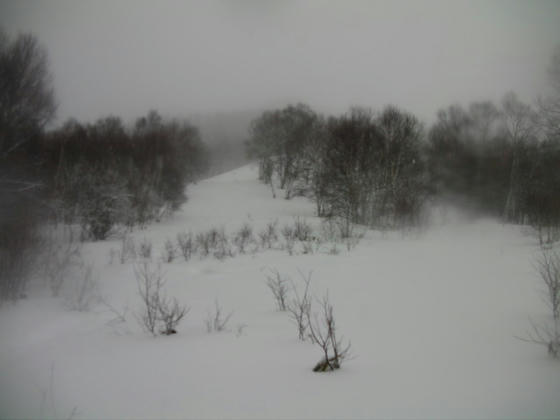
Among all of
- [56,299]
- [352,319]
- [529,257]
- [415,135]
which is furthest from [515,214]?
[56,299]

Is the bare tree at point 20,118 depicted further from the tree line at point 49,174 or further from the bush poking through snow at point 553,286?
the bush poking through snow at point 553,286

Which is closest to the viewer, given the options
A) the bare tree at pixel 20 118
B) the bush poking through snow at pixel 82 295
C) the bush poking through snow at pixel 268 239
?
the bush poking through snow at pixel 82 295

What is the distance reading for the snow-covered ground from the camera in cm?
191

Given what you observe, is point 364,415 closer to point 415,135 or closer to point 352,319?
point 352,319

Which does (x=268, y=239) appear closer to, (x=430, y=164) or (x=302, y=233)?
(x=302, y=233)

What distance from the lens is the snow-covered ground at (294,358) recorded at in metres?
1.91

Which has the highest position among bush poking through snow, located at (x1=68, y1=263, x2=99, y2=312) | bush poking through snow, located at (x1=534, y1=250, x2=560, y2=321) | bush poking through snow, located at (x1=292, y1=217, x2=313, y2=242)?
bush poking through snow, located at (x1=534, y1=250, x2=560, y2=321)

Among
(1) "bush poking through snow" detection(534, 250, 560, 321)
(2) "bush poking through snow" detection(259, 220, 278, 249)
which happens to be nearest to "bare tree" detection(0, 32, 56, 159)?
(2) "bush poking through snow" detection(259, 220, 278, 249)

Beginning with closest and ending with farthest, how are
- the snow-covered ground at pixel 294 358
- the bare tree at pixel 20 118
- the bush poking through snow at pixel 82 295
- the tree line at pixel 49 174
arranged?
the snow-covered ground at pixel 294 358 < the bush poking through snow at pixel 82 295 < the tree line at pixel 49 174 < the bare tree at pixel 20 118

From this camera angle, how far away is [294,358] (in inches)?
103

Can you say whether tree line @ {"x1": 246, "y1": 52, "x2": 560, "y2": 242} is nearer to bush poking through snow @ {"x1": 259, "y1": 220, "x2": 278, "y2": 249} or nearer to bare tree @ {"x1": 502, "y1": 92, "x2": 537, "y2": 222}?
bare tree @ {"x1": 502, "y1": 92, "x2": 537, "y2": 222}

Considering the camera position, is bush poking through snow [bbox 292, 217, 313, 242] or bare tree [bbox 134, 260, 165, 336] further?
bush poking through snow [bbox 292, 217, 313, 242]

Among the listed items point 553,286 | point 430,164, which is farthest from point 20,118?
point 430,164

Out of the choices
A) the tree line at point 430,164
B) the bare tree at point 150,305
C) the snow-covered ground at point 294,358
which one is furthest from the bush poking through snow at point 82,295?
the tree line at point 430,164
